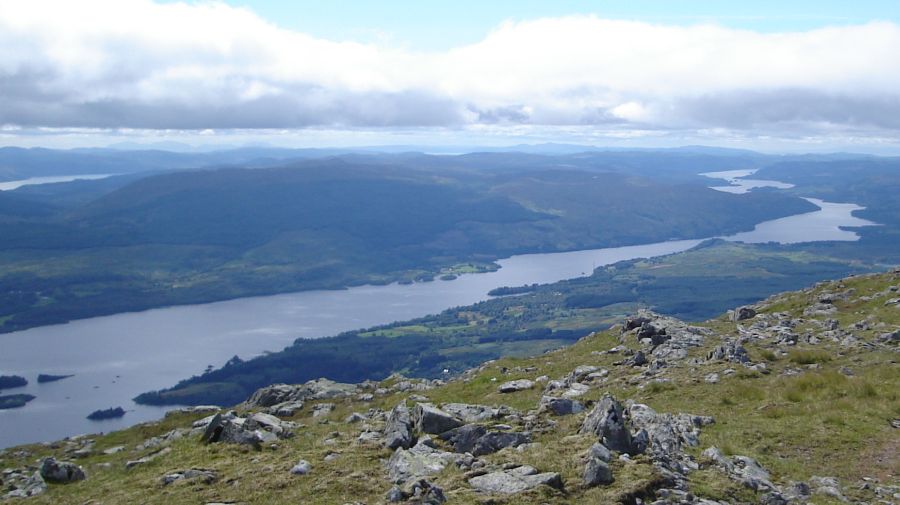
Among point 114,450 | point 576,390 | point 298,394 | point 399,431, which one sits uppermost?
point 399,431

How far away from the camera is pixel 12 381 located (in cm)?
17200

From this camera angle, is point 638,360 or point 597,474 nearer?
point 597,474

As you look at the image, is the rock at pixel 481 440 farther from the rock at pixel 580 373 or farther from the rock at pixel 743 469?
the rock at pixel 580 373

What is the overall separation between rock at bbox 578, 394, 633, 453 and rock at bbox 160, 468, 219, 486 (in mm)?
11481

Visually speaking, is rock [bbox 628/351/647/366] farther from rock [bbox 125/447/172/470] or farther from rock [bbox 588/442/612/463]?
rock [bbox 125/447/172/470]

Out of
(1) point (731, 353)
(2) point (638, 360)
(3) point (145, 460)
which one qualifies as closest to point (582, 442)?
(1) point (731, 353)

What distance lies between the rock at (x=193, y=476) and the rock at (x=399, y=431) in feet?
18.0

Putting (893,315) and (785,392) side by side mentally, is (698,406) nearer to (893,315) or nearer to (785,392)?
(785,392)

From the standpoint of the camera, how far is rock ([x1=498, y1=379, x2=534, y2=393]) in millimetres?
35250

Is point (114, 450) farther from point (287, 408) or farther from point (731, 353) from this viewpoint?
point (731, 353)

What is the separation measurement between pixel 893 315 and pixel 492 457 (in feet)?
99.6

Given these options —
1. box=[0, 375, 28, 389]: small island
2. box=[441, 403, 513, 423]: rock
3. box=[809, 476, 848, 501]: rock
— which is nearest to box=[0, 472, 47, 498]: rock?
box=[441, 403, 513, 423]: rock

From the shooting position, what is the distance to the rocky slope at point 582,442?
718 inches

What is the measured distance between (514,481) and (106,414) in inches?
5692
